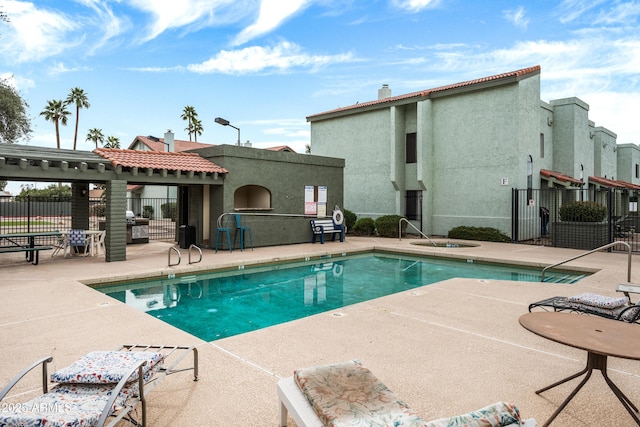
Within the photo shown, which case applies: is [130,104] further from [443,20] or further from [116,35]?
A: [443,20]

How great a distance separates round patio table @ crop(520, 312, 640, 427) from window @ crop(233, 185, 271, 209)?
11974mm

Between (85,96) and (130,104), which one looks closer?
(130,104)

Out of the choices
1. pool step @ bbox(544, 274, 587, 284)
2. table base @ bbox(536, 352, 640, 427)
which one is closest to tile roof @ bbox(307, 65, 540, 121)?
pool step @ bbox(544, 274, 587, 284)

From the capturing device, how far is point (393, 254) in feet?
44.1

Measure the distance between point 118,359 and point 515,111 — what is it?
16080mm

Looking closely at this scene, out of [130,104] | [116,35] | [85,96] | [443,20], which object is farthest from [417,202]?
[85,96]

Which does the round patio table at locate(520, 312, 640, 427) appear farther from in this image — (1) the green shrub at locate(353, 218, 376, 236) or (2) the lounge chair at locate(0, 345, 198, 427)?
(1) the green shrub at locate(353, 218, 376, 236)

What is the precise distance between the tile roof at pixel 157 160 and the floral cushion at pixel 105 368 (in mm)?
8624

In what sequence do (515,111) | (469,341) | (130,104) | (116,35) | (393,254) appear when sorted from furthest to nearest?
(130,104), (116,35), (515,111), (393,254), (469,341)

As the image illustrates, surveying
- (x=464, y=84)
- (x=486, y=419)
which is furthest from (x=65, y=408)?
(x=464, y=84)

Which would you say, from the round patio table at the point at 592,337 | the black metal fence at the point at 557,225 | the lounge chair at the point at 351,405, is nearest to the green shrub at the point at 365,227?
the black metal fence at the point at 557,225

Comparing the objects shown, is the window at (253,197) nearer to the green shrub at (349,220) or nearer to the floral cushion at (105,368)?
the green shrub at (349,220)

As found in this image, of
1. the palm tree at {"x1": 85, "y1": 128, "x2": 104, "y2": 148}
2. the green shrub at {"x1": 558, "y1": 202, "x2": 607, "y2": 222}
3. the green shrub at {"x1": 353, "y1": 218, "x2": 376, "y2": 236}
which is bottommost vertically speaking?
the green shrub at {"x1": 353, "y1": 218, "x2": 376, "y2": 236}

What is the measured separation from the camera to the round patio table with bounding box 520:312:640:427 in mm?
2625
